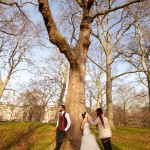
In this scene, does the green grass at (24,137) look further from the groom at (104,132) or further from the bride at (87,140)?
the groom at (104,132)

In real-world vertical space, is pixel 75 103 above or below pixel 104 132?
above

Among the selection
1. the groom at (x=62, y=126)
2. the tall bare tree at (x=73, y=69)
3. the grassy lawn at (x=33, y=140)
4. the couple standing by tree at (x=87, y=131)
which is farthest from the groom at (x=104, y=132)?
the grassy lawn at (x=33, y=140)

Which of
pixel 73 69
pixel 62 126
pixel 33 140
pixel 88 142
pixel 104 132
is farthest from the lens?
pixel 33 140

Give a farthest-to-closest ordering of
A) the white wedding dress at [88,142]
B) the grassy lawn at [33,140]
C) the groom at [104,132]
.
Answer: the grassy lawn at [33,140] < the groom at [104,132] < the white wedding dress at [88,142]

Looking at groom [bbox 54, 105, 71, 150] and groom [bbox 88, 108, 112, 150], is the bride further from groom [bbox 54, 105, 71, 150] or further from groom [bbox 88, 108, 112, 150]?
groom [bbox 54, 105, 71, 150]

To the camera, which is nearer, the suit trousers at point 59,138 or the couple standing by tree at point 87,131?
the couple standing by tree at point 87,131

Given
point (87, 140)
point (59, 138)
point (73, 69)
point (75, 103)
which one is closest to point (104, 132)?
point (87, 140)

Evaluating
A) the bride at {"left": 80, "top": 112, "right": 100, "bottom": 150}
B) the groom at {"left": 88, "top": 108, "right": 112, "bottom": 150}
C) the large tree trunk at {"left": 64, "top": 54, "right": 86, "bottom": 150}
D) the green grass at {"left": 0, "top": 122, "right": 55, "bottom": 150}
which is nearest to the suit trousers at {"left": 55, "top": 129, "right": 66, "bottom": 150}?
the large tree trunk at {"left": 64, "top": 54, "right": 86, "bottom": 150}

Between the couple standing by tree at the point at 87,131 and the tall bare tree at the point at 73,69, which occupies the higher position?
the tall bare tree at the point at 73,69

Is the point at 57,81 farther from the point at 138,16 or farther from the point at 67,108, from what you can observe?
the point at 67,108

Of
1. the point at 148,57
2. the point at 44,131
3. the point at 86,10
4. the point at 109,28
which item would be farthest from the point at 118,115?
the point at 86,10

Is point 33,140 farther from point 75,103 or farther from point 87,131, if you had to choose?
point 87,131

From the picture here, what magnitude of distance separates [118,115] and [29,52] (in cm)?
5067

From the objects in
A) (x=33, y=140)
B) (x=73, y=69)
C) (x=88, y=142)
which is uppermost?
(x=73, y=69)
